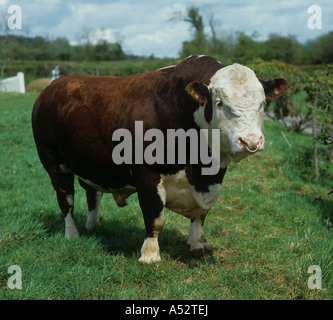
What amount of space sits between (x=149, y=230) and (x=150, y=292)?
0.62 meters

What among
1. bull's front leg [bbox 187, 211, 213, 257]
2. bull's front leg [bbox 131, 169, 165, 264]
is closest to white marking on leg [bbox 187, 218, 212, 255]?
bull's front leg [bbox 187, 211, 213, 257]

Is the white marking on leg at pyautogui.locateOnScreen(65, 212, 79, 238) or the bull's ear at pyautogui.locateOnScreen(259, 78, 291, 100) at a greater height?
the bull's ear at pyautogui.locateOnScreen(259, 78, 291, 100)

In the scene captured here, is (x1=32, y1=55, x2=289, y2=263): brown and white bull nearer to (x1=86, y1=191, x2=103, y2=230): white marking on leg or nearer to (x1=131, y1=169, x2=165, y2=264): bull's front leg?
(x1=131, y1=169, x2=165, y2=264): bull's front leg

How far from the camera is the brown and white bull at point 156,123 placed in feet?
9.95

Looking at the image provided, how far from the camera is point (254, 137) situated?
2.82 metres

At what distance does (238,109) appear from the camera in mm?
2939

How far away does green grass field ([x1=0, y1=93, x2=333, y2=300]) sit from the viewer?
3373 mm

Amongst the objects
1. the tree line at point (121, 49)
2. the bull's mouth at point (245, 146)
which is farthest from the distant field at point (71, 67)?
the bull's mouth at point (245, 146)

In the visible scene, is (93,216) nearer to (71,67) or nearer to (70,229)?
(70,229)

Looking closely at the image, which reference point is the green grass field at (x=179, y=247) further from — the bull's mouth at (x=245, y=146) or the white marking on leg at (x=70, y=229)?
the bull's mouth at (x=245, y=146)
